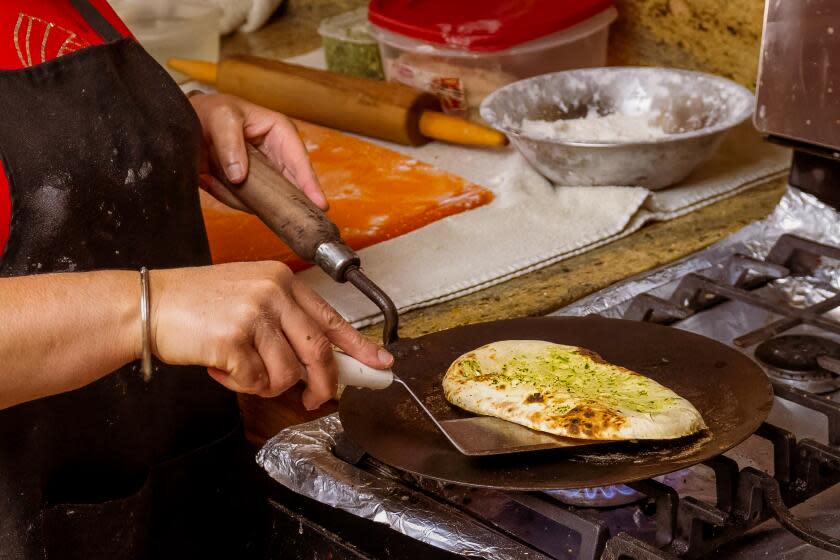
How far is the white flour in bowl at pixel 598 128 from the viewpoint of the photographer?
1688mm

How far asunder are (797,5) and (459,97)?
76 cm

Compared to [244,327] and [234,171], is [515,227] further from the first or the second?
[244,327]

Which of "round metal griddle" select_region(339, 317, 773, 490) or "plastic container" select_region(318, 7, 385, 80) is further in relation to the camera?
"plastic container" select_region(318, 7, 385, 80)

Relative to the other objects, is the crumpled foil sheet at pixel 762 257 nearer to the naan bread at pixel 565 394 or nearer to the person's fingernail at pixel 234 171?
the naan bread at pixel 565 394

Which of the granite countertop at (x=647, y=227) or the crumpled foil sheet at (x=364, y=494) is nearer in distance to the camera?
the crumpled foil sheet at (x=364, y=494)

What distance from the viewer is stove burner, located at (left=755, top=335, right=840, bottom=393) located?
119cm

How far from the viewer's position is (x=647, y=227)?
1650mm

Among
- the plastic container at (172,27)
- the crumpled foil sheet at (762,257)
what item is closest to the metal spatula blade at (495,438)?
the crumpled foil sheet at (762,257)

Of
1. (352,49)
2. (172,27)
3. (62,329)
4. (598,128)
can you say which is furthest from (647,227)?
(172,27)

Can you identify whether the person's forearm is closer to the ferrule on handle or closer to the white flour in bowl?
the ferrule on handle

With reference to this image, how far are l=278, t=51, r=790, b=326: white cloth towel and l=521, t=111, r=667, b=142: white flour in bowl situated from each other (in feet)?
0.24

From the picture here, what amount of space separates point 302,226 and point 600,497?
433mm

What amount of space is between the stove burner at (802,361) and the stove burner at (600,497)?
0.30m

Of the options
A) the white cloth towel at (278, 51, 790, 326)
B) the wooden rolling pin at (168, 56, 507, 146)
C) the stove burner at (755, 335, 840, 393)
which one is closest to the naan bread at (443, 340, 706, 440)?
the stove burner at (755, 335, 840, 393)
